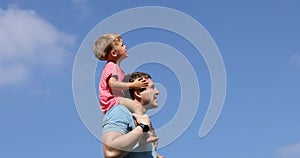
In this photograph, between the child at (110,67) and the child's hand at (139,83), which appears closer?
the child's hand at (139,83)

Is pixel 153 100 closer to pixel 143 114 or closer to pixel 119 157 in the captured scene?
pixel 143 114

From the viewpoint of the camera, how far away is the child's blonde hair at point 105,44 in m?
5.51

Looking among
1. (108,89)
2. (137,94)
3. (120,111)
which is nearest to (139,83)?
(137,94)

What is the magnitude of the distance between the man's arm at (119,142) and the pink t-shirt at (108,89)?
165 centimetres

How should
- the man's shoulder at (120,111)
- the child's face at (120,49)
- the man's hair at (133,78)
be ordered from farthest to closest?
1. the child's face at (120,49)
2. the man's hair at (133,78)
3. the man's shoulder at (120,111)

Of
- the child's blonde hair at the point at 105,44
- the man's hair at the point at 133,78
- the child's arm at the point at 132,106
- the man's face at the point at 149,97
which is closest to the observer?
the child's arm at the point at 132,106

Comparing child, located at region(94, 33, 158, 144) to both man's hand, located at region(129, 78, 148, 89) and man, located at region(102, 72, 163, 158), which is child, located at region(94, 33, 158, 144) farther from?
man, located at region(102, 72, 163, 158)

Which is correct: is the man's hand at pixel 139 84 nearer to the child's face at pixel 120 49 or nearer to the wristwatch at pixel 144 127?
the wristwatch at pixel 144 127

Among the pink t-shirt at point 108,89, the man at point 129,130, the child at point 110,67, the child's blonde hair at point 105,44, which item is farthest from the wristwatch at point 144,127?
the child's blonde hair at point 105,44

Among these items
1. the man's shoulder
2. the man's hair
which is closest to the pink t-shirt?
the man's hair

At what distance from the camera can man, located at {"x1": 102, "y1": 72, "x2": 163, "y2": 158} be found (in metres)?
3.56

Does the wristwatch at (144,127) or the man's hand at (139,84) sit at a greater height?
the man's hand at (139,84)

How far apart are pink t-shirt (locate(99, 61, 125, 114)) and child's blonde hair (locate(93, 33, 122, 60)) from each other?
154 millimetres

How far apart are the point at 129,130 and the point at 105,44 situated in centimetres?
199
